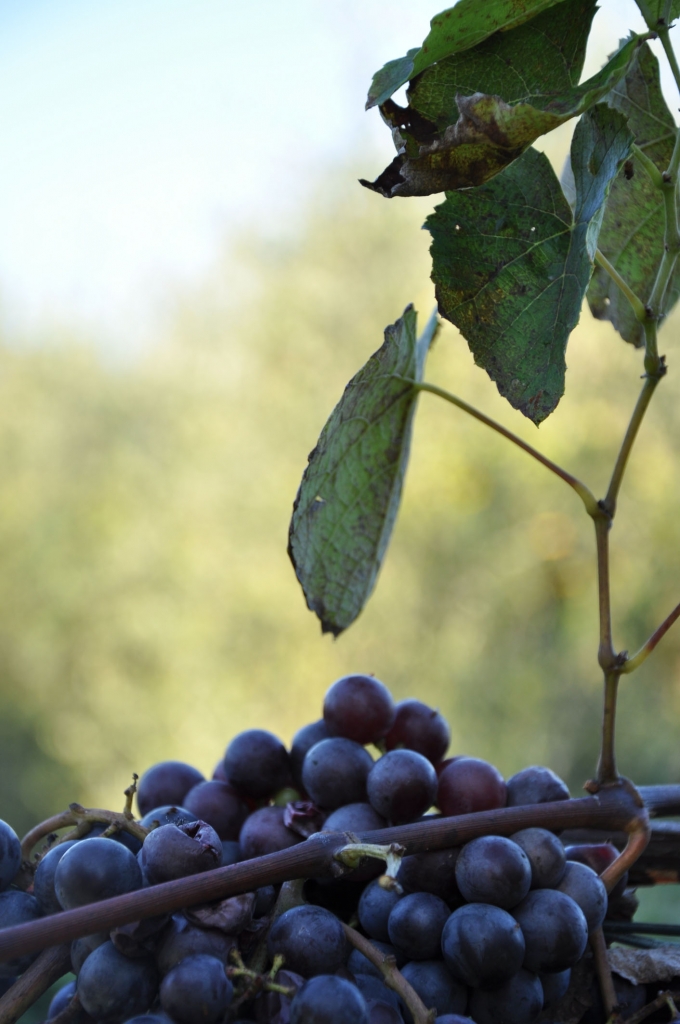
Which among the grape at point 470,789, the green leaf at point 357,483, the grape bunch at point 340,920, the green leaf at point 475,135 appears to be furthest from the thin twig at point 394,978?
the green leaf at point 475,135

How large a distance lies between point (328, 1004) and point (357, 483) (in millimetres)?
324

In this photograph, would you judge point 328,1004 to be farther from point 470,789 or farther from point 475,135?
point 475,135

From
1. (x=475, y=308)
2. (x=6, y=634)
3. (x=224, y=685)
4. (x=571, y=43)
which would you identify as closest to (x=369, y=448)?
(x=475, y=308)

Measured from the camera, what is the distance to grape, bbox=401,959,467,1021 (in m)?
0.36

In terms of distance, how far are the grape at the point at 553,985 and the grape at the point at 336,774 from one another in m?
0.12

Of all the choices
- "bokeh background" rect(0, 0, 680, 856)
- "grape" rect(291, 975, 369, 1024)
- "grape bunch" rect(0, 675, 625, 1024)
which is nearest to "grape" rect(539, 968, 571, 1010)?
"grape bunch" rect(0, 675, 625, 1024)

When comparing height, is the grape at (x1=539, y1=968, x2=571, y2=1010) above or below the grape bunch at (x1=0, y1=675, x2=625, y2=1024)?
below

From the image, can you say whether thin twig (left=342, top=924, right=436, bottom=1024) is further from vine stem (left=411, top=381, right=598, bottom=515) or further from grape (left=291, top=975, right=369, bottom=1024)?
vine stem (left=411, top=381, right=598, bottom=515)

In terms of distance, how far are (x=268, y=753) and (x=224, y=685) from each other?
4994mm

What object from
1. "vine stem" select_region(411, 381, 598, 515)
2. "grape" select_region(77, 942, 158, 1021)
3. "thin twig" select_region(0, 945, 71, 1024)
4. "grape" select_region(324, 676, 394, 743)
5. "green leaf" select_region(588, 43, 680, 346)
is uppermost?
"green leaf" select_region(588, 43, 680, 346)

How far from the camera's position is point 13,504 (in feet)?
18.5

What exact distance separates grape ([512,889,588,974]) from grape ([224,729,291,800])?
171mm

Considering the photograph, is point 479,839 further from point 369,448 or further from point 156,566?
point 156,566

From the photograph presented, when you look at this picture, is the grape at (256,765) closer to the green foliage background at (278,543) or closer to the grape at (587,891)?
the grape at (587,891)
